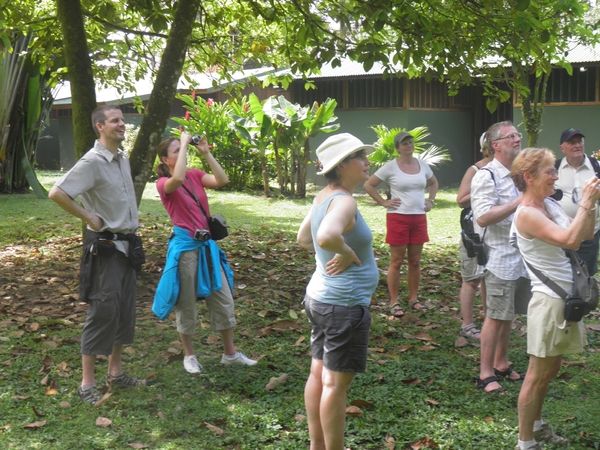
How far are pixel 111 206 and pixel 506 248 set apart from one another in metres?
2.99

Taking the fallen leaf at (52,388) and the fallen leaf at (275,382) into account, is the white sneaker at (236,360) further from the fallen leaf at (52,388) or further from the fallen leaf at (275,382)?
the fallen leaf at (52,388)

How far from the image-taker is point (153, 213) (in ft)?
46.5

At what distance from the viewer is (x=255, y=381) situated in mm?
5480

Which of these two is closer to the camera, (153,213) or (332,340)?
(332,340)

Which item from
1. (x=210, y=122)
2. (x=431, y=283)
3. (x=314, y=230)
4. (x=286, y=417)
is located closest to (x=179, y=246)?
(x=286, y=417)

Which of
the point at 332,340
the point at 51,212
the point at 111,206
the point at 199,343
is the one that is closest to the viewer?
the point at 332,340

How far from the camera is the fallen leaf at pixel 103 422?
465 centimetres

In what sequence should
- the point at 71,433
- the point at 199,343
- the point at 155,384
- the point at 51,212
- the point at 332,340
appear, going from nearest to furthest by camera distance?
1. the point at 332,340
2. the point at 71,433
3. the point at 155,384
4. the point at 199,343
5. the point at 51,212

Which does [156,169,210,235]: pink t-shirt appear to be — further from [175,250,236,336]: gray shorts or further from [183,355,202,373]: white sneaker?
[183,355,202,373]: white sneaker

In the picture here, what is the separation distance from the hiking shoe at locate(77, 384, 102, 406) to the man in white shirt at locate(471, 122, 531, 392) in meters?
2.87

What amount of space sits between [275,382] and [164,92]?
3690mm

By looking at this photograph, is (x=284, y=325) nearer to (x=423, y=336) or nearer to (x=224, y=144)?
(x=423, y=336)

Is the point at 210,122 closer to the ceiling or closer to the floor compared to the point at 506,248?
closer to the ceiling

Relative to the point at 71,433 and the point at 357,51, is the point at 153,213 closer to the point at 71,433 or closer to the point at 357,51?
the point at 357,51
